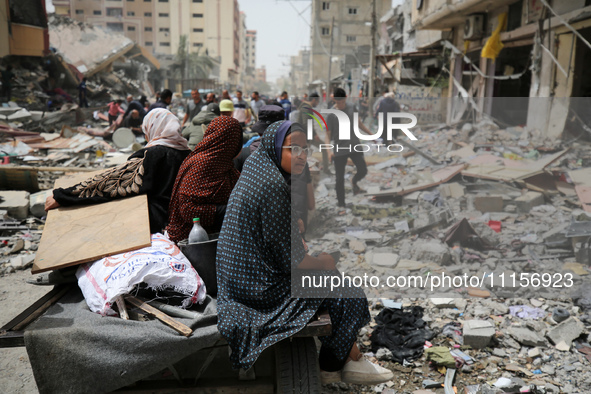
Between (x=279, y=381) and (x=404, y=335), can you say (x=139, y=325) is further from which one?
(x=404, y=335)

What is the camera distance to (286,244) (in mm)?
2295

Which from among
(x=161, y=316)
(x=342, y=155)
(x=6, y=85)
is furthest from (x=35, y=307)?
(x=6, y=85)

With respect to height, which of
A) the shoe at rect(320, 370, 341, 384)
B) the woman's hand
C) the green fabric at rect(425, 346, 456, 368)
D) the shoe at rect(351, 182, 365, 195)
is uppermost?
the shoe at rect(351, 182, 365, 195)

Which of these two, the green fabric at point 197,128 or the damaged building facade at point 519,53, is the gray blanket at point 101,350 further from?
the green fabric at point 197,128

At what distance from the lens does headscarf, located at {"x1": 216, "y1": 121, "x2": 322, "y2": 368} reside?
2.20 metres

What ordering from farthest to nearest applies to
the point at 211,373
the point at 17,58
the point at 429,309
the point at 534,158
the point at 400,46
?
the point at 400,46 → the point at 17,58 → the point at 534,158 → the point at 429,309 → the point at 211,373

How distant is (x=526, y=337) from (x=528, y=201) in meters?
1.19

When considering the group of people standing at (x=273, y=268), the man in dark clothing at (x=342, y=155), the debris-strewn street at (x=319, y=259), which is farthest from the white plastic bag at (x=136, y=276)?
the man in dark clothing at (x=342, y=155)

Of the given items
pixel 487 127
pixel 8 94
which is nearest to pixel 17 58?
pixel 8 94

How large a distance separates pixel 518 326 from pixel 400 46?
28.1m

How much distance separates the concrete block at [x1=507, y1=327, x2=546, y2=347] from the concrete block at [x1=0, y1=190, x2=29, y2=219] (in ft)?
19.6

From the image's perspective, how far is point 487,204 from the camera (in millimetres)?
3729

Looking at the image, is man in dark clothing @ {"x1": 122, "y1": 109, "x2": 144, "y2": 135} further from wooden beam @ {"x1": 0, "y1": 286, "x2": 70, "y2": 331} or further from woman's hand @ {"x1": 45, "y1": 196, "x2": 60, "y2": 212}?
wooden beam @ {"x1": 0, "y1": 286, "x2": 70, "y2": 331}

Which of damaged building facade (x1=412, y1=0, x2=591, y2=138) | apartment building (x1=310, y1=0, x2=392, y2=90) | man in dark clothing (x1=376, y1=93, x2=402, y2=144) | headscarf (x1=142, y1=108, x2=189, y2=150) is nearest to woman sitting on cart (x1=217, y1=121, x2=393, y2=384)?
man in dark clothing (x1=376, y1=93, x2=402, y2=144)
